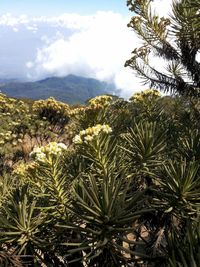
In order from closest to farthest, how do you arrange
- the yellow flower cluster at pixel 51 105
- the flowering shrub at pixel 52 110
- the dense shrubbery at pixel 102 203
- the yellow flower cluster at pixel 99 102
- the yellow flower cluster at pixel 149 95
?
the dense shrubbery at pixel 102 203, the yellow flower cluster at pixel 99 102, the yellow flower cluster at pixel 149 95, the yellow flower cluster at pixel 51 105, the flowering shrub at pixel 52 110

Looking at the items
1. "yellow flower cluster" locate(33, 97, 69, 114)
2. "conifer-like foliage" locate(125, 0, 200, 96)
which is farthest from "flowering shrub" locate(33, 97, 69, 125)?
"conifer-like foliage" locate(125, 0, 200, 96)

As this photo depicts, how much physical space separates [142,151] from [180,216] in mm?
886

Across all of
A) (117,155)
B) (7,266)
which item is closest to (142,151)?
(117,155)

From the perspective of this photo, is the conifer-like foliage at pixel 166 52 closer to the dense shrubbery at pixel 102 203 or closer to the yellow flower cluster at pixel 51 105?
the dense shrubbery at pixel 102 203

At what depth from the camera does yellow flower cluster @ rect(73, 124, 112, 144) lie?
399cm

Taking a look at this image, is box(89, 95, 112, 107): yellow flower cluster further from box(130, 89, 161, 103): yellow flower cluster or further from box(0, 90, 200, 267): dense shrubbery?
box(130, 89, 161, 103): yellow flower cluster

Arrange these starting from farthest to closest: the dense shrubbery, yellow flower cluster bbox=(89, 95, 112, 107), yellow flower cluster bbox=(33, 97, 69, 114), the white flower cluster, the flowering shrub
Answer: the flowering shrub → yellow flower cluster bbox=(33, 97, 69, 114) → yellow flower cluster bbox=(89, 95, 112, 107) → the white flower cluster → the dense shrubbery

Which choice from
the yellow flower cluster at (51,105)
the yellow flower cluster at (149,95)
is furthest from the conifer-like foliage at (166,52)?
the yellow flower cluster at (51,105)

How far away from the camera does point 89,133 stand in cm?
407

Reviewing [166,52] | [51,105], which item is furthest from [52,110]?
[166,52]

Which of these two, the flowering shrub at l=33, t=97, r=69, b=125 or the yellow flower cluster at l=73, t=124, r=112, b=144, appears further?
the flowering shrub at l=33, t=97, r=69, b=125

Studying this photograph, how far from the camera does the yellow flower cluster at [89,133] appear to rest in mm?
3994

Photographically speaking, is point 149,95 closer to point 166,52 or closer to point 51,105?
point 166,52

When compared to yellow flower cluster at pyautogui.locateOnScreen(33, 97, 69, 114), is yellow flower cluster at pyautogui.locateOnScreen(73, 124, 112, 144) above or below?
above
